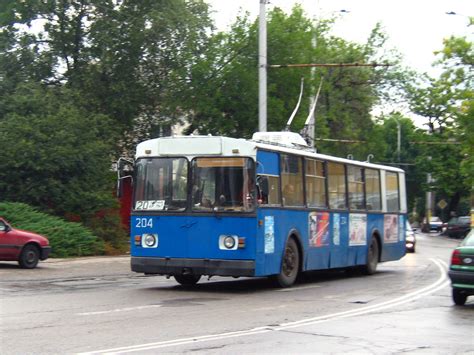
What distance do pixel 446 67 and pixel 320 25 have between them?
37.4ft

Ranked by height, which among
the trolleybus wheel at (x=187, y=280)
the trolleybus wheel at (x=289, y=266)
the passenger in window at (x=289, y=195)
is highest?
the passenger in window at (x=289, y=195)

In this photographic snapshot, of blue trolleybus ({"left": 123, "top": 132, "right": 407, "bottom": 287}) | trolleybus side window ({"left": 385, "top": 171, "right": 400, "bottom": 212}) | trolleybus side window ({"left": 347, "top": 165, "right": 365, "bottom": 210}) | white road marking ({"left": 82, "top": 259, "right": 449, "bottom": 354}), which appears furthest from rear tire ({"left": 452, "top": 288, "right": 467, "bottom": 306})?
trolleybus side window ({"left": 385, "top": 171, "right": 400, "bottom": 212})

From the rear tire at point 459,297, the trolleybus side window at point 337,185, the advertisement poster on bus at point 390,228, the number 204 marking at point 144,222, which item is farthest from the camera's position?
the advertisement poster on bus at point 390,228

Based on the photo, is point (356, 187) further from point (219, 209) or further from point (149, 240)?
point (149, 240)

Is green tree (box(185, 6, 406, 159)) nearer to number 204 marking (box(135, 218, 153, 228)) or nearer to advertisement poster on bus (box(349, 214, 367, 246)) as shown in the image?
advertisement poster on bus (box(349, 214, 367, 246))

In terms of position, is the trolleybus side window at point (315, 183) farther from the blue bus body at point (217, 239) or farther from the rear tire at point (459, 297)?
the rear tire at point (459, 297)

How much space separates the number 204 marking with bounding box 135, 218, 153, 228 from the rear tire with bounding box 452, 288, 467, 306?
5.88 metres

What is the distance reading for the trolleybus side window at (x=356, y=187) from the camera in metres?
20.5

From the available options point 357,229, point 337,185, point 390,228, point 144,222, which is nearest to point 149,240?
point 144,222

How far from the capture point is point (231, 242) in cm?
1534

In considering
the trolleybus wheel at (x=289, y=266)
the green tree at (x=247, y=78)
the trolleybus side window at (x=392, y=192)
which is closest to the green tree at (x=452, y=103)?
the green tree at (x=247, y=78)

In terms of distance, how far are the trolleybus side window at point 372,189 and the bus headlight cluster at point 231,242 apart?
727 centimetres

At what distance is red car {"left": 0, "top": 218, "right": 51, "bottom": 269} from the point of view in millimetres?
20328

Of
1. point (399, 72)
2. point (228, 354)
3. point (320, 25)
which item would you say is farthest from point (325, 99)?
point (228, 354)
